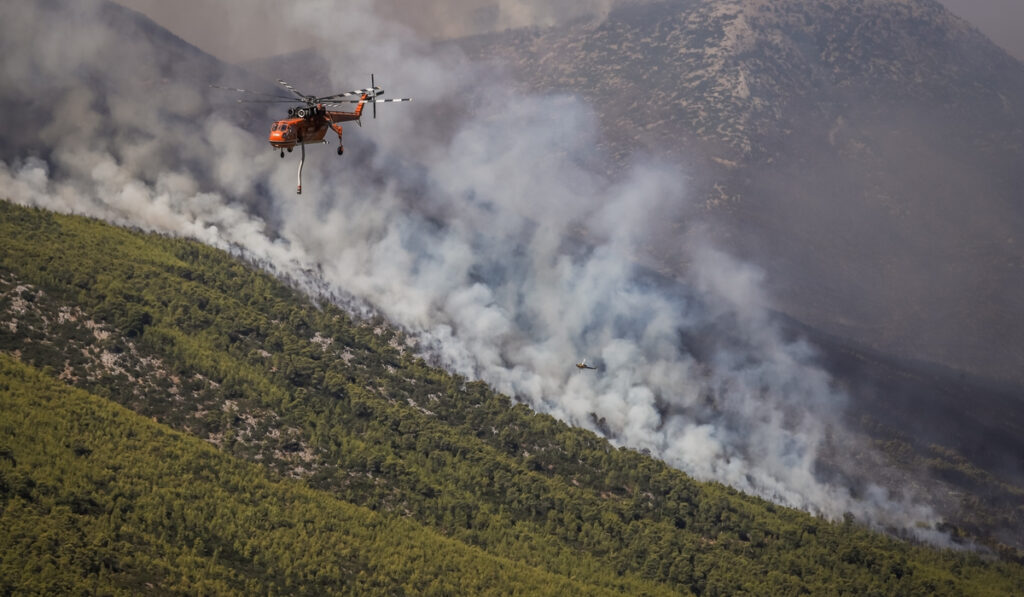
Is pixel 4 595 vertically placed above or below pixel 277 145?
below

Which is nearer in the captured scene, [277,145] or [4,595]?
[277,145]

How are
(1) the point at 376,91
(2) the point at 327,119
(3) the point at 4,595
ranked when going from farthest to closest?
(3) the point at 4,595 < (2) the point at 327,119 < (1) the point at 376,91

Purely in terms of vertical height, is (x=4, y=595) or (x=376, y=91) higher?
(x=376, y=91)

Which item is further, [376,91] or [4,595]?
[4,595]

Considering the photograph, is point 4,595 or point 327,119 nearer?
point 327,119

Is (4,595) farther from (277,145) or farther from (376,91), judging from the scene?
(376,91)

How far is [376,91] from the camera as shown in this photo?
144250 mm

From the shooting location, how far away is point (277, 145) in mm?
152625

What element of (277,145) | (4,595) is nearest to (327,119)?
(277,145)

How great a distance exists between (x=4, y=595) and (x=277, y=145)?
90946mm

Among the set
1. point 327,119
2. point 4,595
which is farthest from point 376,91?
point 4,595

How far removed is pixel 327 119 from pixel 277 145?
23.3ft

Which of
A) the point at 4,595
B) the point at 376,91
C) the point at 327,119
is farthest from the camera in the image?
the point at 4,595

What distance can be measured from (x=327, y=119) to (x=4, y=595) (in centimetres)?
9435
